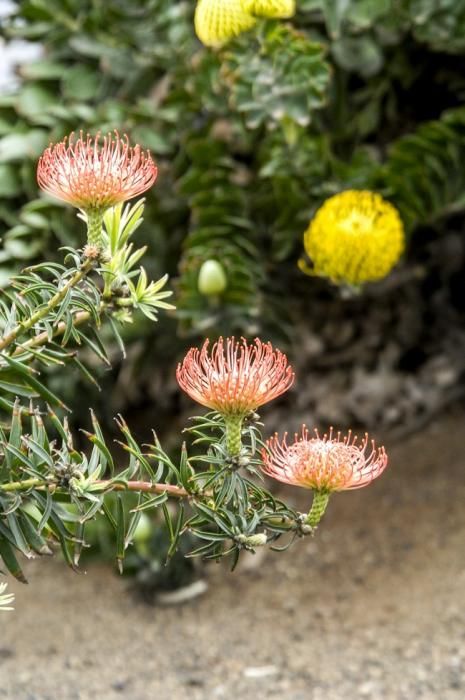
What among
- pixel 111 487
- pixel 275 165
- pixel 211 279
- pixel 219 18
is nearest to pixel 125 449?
pixel 111 487

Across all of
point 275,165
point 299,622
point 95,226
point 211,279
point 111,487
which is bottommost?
point 299,622

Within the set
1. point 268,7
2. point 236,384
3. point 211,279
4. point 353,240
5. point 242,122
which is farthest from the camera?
point 242,122

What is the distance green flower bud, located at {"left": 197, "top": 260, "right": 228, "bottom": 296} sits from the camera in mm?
1617

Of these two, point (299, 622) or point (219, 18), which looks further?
point (299, 622)

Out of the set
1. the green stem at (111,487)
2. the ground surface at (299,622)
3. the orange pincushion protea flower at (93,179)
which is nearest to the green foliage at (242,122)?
the ground surface at (299,622)

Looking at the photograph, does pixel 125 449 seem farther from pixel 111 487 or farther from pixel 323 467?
pixel 323 467

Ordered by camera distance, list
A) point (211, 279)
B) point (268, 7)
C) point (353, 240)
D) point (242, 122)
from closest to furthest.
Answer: point (268, 7) < point (353, 240) < point (211, 279) < point (242, 122)

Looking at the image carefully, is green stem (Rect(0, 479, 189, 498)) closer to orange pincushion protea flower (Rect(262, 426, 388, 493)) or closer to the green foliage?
orange pincushion protea flower (Rect(262, 426, 388, 493))

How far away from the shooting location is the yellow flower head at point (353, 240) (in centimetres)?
142

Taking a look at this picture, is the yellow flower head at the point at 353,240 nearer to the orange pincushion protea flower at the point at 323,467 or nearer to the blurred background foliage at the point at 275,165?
the blurred background foliage at the point at 275,165

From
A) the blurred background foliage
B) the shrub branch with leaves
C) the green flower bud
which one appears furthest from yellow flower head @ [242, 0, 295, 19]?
the shrub branch with leaves

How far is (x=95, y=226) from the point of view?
732mm

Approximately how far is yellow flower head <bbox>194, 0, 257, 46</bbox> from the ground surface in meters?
0.93

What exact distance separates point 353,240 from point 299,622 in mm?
678
